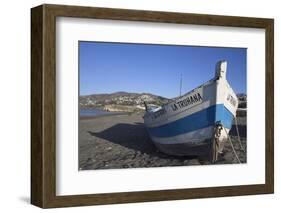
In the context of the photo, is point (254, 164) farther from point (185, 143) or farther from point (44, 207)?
point (44, 207)

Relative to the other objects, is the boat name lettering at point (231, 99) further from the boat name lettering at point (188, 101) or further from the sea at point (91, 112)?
the sea at point (91, 112)

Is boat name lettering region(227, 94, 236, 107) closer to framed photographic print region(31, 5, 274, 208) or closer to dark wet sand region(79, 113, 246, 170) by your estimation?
framed photographic print region(31, 5, 274, 208)

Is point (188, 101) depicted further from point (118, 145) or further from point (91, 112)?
point (91, 112)

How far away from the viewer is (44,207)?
18.1 feet

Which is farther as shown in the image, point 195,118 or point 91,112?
point 195,118

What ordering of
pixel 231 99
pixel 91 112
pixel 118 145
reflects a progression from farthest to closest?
pixel 231 99 < pixel 118 145 < pixel 91 112

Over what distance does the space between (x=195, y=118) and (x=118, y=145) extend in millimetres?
649

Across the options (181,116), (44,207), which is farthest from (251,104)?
(44,207)

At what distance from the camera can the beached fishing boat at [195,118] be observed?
598 centimetres

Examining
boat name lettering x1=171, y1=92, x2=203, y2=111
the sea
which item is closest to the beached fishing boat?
boat name lettering x1=171, y1=92, x2=203, y2=111

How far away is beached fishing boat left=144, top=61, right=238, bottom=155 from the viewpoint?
5.98 m

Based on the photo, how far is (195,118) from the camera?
610 cm

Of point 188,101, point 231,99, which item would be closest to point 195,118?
point 188,101

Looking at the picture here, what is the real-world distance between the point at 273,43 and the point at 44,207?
87.0 inches
